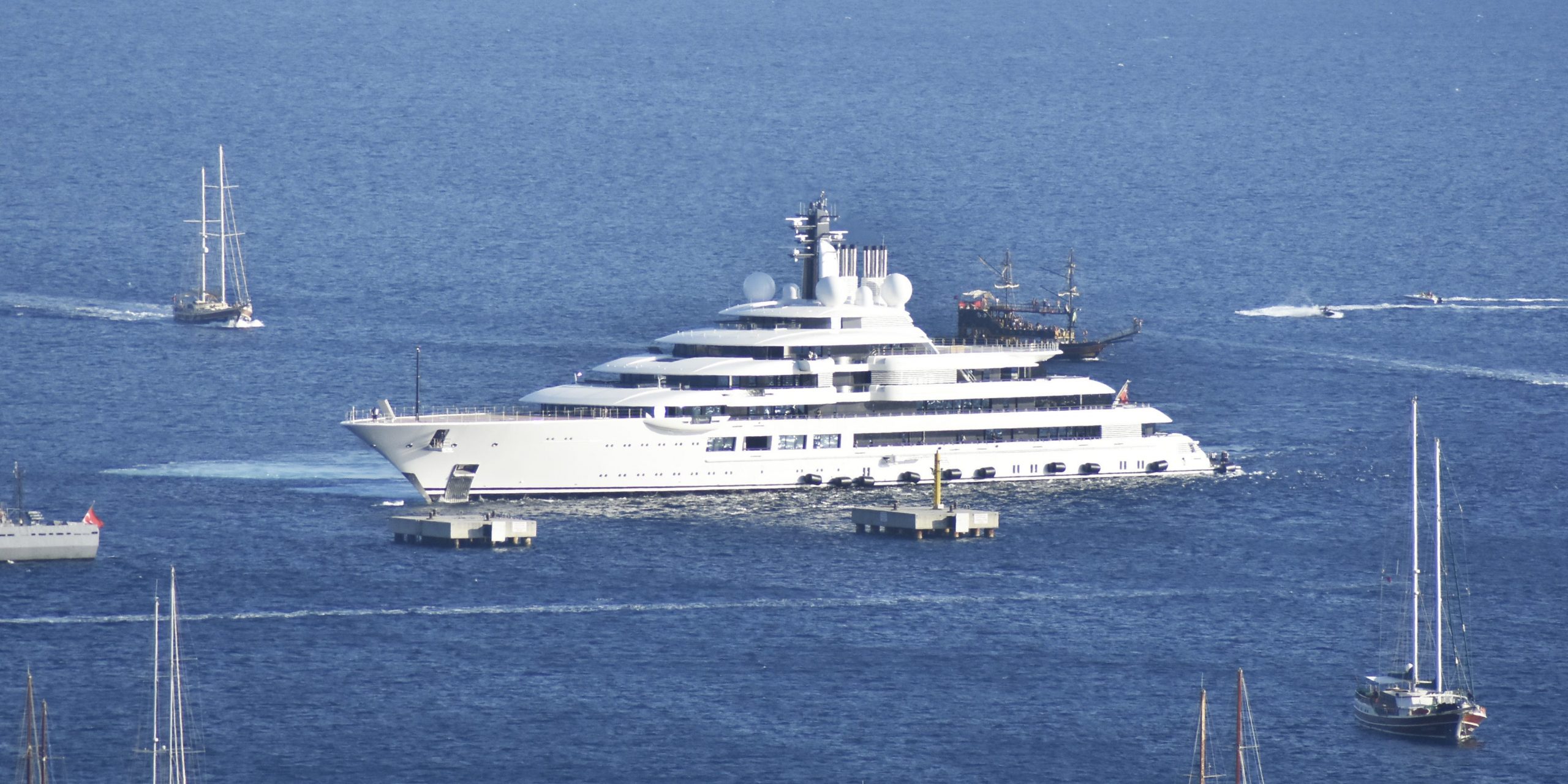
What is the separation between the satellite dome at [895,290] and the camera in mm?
162875

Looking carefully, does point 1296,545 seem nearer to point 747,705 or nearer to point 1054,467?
point 1054,467

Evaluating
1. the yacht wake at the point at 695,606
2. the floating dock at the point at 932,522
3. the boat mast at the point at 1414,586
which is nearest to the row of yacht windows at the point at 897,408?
the floating dock at the point at 932,522

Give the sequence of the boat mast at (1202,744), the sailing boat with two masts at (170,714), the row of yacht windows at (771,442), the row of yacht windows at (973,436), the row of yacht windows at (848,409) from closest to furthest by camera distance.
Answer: the boat mast at (1202,744) → the sailing boat with two masts at (170,714) → the row of yacht windows at (848,409) → the row of yacht windows at (771,442) → the row of yacht windows at (973,436)

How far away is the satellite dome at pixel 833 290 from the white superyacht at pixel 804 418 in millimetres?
92

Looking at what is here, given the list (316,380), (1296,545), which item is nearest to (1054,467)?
(1296,545)

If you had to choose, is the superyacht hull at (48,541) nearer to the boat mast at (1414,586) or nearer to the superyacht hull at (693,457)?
the superyacht hull at (693,457)

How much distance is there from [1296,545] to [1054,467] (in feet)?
70.9

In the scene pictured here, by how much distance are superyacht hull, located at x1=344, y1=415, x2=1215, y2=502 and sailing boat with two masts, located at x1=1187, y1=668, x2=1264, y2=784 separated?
40.2 m

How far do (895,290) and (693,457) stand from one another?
16.0 metres

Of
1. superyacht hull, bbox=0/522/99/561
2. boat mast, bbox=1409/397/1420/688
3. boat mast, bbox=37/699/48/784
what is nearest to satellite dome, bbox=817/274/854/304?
superyacht hull, bbox=0/522/99/561

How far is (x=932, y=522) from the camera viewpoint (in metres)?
144

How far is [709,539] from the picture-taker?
140375mm

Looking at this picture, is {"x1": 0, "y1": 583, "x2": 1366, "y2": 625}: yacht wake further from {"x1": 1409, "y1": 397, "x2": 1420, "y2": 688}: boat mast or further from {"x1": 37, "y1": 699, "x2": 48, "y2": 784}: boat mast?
{"x1": 37, "y1": 699, "x2": 48, "y2": 784}: boat mast

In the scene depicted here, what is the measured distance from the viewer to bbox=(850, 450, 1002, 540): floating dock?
14325cm
